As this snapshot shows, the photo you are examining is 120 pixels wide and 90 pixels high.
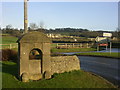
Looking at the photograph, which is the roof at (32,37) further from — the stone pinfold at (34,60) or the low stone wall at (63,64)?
the low stone wall at (63,64)

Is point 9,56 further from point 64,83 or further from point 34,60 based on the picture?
point 64,83

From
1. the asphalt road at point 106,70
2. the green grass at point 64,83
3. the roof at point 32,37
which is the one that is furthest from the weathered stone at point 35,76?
the asphalt road at point 106,70

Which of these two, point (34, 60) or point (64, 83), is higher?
point (34, 60)

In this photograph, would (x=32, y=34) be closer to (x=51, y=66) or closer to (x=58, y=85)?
(x=51, y=66)

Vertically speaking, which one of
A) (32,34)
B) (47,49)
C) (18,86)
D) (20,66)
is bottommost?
(18,86)

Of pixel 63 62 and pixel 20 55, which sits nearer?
pixel 20 55

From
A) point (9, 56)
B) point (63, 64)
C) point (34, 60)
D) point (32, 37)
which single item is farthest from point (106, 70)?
point (9, 56)

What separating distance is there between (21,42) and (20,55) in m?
0.72

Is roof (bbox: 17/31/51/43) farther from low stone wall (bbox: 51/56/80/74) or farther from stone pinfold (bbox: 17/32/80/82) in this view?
low stone wall (bbox: 51/56/80/74)

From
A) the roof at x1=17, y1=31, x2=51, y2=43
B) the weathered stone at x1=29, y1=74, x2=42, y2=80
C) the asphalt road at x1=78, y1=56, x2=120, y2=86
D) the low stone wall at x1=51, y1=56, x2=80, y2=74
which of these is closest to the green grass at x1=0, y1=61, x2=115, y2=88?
the weathered stone at x1=29, y1=74, x2=42, y2=80

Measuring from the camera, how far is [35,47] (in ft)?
36.3

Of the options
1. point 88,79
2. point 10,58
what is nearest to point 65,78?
point 88,79

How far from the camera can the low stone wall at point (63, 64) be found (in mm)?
11677

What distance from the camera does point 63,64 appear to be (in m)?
12.0
